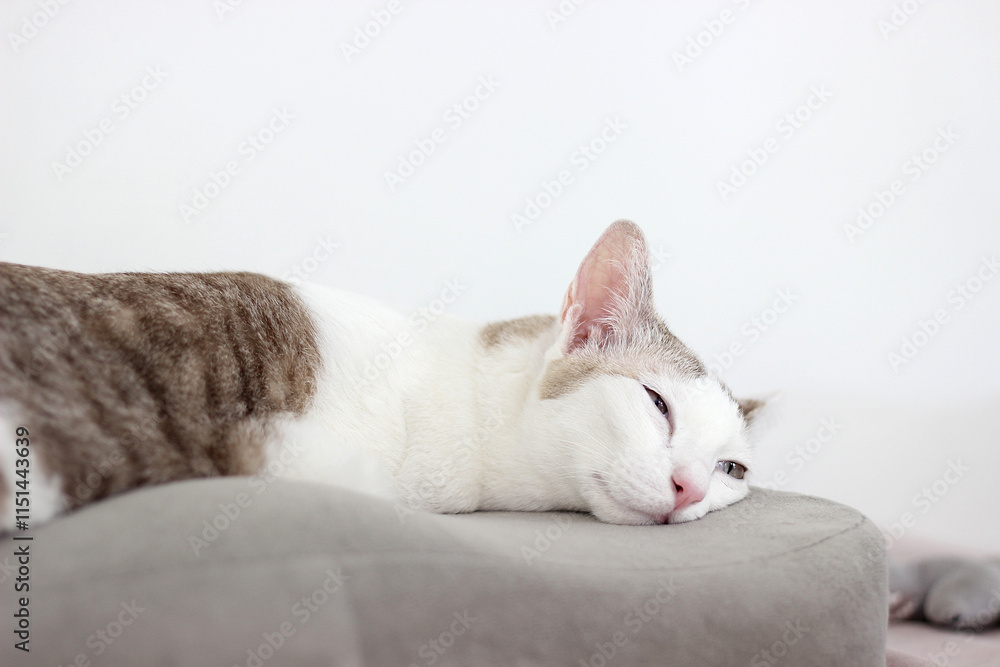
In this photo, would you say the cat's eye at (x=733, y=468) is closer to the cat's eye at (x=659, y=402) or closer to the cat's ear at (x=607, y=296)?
the cat's eye at (x=659, y=402)

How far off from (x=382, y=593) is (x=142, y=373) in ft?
2.29

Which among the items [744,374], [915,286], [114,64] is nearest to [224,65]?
[114,64]

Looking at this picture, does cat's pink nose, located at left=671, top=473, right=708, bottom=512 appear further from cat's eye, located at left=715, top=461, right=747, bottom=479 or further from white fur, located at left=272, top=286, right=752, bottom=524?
cat's eye, located at left=715, top=461, right=747, bottom=479

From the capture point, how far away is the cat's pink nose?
1.52m

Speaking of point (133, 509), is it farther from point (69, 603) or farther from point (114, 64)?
point (114, 64)

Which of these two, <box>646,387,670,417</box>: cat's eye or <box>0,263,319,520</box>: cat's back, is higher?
<box>646,387,670,417</box>: cat's eye

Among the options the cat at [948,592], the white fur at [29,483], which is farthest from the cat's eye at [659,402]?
the cat at [948,592]

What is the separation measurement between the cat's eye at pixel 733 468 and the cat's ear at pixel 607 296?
44 centimetres

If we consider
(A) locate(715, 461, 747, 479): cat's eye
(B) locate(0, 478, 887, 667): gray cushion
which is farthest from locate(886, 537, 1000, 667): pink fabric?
(B) locate(0, 478, 887, 667): gray cushion

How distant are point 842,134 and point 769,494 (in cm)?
218

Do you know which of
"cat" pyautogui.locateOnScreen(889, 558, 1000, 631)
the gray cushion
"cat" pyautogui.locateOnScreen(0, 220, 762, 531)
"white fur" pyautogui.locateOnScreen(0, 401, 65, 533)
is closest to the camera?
the gray cushion

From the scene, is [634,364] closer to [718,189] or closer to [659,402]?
[659,402]

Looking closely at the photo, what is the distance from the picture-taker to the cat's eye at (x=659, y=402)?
166 cm

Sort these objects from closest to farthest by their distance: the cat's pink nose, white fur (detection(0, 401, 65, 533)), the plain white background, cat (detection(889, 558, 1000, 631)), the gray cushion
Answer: the gray cushion < white fur (detection(0, 401, 65, 533)) < the cat's pink nose < cat (detection(889, 558, 1000, 631)) < the plain white background
